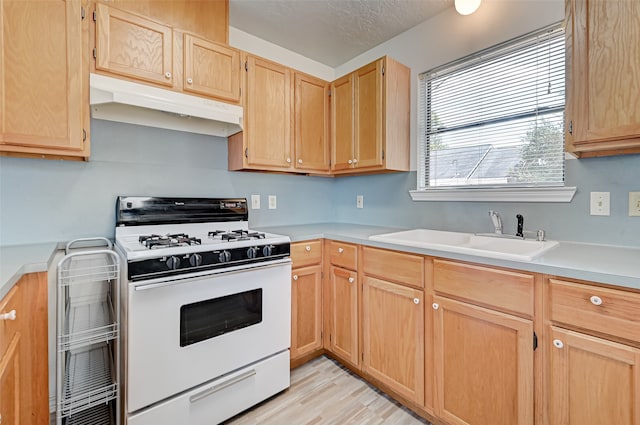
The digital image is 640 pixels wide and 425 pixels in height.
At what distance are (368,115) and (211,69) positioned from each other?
115 cm

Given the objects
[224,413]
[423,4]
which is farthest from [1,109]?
[423,4]

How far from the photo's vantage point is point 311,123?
8.11 ft

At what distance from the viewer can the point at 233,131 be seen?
215cm

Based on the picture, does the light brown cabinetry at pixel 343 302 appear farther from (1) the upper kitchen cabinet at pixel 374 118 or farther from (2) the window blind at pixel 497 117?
(2) the window blind at pixel 497 117

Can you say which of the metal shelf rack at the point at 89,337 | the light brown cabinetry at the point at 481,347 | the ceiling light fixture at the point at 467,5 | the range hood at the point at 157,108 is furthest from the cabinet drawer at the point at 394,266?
the ceiling light fixture at the point at 467,5

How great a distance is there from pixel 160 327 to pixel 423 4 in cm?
255

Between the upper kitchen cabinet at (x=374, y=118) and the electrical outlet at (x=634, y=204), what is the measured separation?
1.24 m

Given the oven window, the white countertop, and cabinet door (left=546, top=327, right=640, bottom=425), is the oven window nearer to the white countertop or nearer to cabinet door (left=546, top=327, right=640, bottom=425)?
the white countertop

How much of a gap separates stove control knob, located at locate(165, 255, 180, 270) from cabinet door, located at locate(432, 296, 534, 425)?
1.29 m

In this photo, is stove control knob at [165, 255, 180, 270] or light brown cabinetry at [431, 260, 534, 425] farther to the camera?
stove control knob at [165, 255, 180, 270]

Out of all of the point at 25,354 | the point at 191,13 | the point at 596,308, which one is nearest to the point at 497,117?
the point at 596,308

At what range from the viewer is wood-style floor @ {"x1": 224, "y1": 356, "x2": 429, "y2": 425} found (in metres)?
1.60

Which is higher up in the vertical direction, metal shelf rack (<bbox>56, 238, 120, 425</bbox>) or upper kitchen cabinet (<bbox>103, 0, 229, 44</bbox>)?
upper kitchen cabinet (<bbox>103, 0, 229, 44</bbox>)

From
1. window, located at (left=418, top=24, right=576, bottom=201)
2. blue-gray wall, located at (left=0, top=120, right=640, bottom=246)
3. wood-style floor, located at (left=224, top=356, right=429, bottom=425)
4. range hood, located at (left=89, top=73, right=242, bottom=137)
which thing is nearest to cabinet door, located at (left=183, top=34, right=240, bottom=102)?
range hood, located at (left=89, top=73, right=242, bottom=137)
